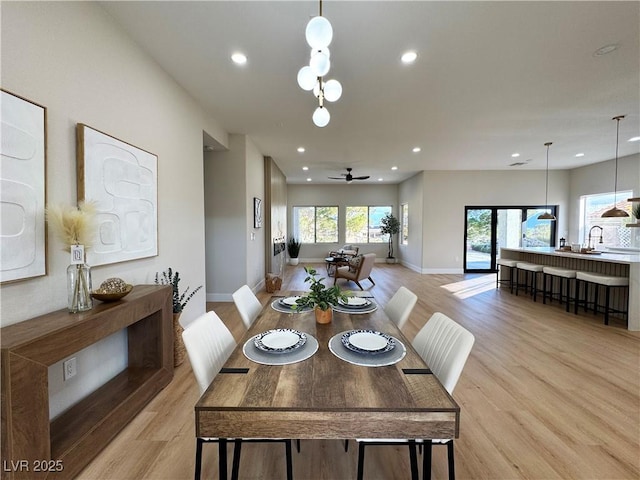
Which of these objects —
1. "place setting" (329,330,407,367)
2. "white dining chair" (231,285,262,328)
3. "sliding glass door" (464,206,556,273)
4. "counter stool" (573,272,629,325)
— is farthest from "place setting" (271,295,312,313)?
"sliding glass door" (464,206,556,273)

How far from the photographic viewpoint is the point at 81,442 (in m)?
1.51

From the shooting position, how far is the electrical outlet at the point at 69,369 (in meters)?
1.73

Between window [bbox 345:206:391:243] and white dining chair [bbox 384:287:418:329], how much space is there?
808 cm

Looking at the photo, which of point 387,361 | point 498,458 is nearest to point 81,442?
point 387,361

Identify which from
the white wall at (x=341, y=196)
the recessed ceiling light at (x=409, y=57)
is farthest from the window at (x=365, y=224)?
the recessed ceiling light at (x=409, y=57)

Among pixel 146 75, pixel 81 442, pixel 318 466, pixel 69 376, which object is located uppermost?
pixel 146 75

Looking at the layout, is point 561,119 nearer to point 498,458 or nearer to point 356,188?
point 498,458

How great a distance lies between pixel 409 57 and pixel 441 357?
257 cm

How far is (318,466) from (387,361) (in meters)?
0.87

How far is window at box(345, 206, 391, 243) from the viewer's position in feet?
34.0

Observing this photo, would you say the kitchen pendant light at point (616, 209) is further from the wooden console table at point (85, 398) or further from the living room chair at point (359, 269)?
the wooden console table at point (85, 398)

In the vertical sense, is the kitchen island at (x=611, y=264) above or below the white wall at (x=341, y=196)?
below

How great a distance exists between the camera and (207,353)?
4.72 ft

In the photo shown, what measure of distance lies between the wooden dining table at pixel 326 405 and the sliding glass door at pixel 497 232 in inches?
310
